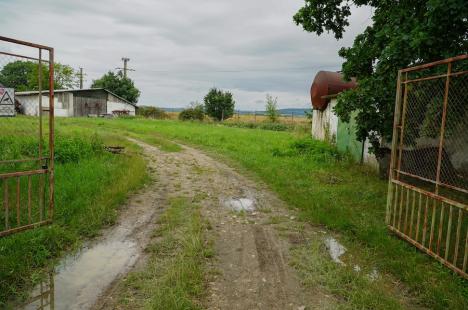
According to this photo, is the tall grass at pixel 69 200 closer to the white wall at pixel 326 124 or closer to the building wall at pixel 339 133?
the building wall at pixel 339 133

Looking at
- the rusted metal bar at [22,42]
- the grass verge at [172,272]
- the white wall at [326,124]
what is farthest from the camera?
the white wall at [326,124]

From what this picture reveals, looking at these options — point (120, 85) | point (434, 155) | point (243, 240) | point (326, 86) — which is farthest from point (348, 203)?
point (120, 85)

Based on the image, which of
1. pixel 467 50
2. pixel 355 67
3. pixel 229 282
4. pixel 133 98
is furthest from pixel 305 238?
pixel 133 98

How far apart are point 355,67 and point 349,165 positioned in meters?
4.53

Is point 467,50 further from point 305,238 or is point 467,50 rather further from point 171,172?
point 171,172

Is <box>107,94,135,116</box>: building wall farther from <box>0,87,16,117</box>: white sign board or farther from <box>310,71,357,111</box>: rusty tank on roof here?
<box>0,87,16,117</box>: white sign board

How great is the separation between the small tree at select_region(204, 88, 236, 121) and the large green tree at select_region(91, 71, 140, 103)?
46.2 ft

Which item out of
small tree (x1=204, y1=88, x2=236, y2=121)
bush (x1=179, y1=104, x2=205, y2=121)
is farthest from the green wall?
small tree (x1=204, y1=88, x2=236, y2=121)

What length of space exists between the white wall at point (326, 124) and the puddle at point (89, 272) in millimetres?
11548

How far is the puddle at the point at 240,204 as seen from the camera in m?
7.40

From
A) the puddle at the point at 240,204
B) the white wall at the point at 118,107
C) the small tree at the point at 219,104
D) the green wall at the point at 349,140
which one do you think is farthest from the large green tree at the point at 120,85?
the puddle at the point at 240,204

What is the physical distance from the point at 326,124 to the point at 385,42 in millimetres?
9582

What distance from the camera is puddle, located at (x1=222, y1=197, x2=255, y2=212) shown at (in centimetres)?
740

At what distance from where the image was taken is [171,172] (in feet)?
35.8
